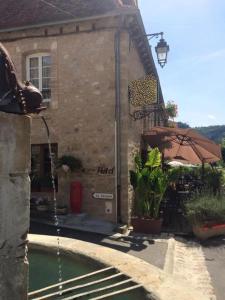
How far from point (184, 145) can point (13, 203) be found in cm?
1096

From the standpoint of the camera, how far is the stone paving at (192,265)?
625 centimetres

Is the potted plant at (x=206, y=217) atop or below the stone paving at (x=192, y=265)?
atop

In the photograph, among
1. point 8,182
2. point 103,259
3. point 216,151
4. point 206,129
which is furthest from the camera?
point 206,129

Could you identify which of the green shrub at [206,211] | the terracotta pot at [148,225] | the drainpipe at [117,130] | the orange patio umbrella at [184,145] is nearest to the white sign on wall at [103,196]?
the drainpipe at [117,130]

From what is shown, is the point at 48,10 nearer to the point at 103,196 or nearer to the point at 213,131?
the point at 103,196

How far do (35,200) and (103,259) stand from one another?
285 inches

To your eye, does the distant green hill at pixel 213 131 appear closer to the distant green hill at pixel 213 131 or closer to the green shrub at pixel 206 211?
the distant green hill at pixel 213 131

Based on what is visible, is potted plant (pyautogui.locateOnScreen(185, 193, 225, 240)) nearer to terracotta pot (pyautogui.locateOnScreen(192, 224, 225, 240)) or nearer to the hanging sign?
terracotta pot (pyautogui.locateOnScreen(192, 224, 225, 240))

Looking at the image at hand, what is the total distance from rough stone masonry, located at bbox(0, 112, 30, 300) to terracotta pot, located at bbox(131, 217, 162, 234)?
7.35m

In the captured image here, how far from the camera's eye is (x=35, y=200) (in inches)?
472

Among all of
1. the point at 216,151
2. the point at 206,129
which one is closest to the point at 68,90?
the point at 216,151

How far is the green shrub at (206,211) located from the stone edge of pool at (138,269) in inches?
188

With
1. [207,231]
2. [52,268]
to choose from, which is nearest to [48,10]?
[207,231]

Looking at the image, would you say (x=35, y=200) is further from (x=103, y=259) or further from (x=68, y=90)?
(x=103, y=259)
